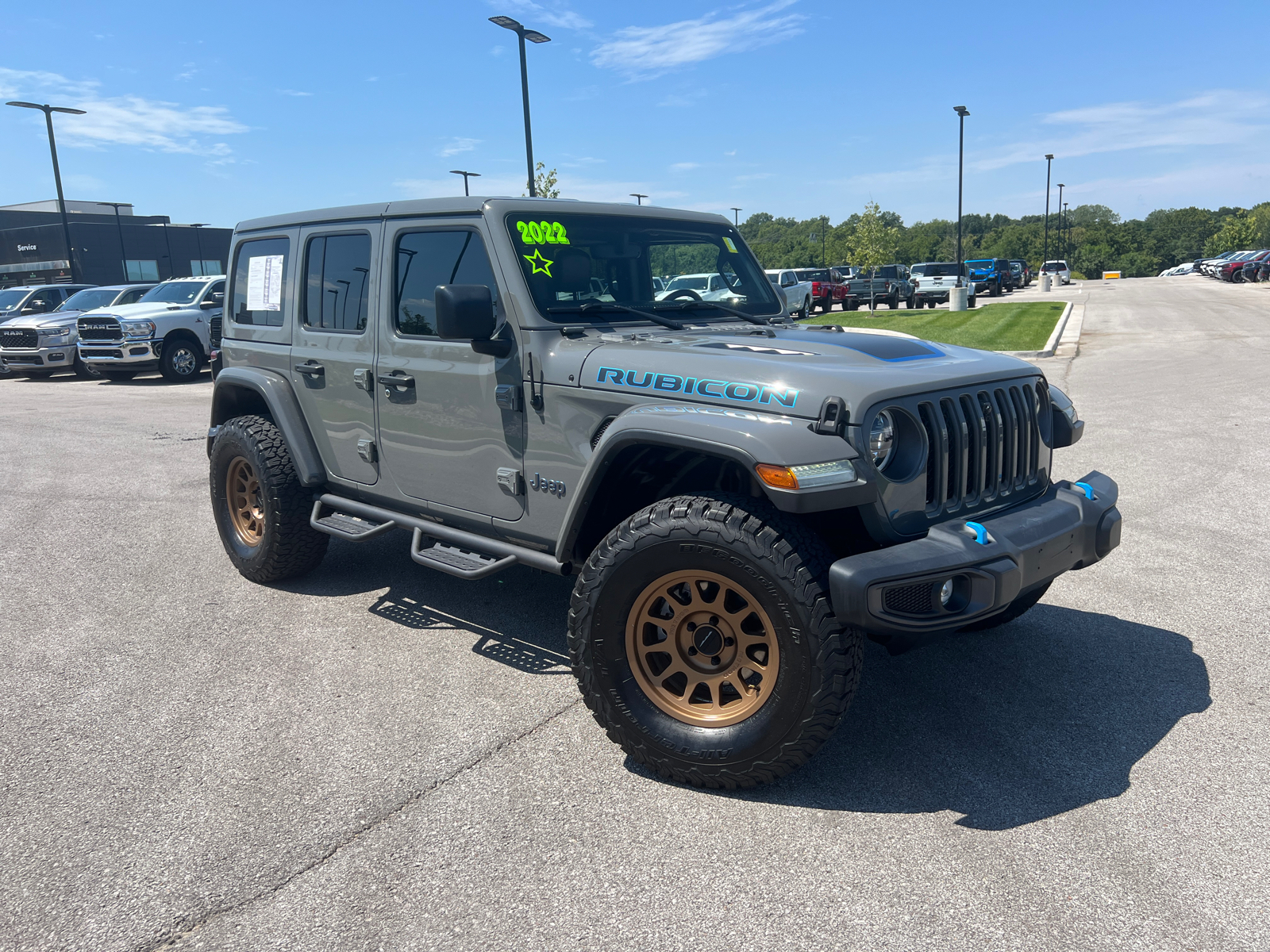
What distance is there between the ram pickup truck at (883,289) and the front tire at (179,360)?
20.9 metres

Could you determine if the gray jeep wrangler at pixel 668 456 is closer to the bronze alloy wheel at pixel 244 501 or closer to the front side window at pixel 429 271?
the front side window at pixel 429 271

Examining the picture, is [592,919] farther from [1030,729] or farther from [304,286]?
[304,286]

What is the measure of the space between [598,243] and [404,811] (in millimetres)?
2507

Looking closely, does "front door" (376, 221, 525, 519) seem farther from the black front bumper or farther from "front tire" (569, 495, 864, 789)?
the black front bumper

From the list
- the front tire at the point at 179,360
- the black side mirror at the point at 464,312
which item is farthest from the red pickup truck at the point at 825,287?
the black side mirror at the point at 464,312

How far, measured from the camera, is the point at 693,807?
317 centimetres

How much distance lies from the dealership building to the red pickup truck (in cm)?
4607

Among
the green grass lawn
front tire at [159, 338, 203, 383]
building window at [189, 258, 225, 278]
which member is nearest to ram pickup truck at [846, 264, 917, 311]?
the green grass lawn

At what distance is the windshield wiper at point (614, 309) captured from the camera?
13.2 ft

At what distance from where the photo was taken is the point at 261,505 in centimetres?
554

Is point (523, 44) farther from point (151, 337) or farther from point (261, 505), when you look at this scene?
point (261, 505)

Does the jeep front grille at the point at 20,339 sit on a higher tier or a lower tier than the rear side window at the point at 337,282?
lower

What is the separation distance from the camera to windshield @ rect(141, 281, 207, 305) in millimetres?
18984

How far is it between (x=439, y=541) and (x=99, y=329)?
16.2 m
